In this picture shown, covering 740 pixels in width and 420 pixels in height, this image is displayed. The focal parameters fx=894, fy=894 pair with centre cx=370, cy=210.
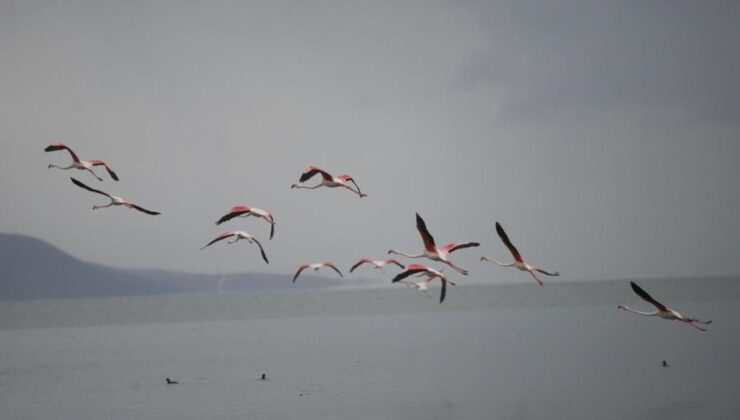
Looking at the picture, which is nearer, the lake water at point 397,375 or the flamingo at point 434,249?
the flamingo at point 434,249

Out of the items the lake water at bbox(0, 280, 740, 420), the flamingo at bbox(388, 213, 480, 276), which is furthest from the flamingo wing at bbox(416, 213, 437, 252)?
the lake water at bbox(0, 280, 740, 420)

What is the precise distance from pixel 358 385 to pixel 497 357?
10769 millimetres

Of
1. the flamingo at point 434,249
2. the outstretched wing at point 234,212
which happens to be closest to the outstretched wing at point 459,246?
the flamingo at point 434,249

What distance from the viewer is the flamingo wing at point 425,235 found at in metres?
17.7

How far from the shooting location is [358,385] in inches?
1282

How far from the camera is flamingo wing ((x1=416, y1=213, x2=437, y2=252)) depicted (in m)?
17.7

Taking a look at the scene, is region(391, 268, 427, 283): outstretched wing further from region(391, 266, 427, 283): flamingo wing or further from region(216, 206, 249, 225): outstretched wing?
region(216, 206, 249, 225): outstretched wing

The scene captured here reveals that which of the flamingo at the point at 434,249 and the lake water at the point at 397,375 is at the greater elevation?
the flamingo at the point at 434,249

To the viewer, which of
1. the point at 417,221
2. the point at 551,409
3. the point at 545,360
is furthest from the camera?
the point at 545,360

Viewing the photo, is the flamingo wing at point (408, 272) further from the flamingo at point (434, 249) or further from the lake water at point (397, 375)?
the lake water at point (397, 375)

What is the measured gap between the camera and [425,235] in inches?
733

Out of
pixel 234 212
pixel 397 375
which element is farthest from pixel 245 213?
pixel 397 375

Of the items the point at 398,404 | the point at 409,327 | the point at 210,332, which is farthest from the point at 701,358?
the point at 210,332

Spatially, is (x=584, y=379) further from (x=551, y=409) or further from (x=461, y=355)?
(x=461, y=355)
